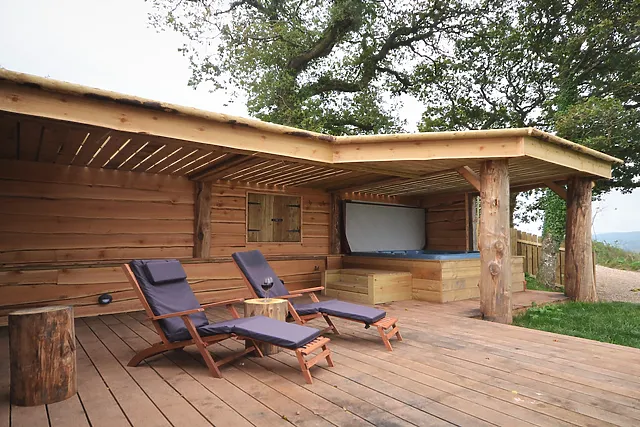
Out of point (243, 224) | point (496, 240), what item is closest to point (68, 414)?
point (496, 240)

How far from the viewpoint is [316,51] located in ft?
40.4

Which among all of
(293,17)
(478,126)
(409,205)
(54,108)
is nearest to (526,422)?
(54,108)

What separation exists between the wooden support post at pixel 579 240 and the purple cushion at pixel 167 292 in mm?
6035

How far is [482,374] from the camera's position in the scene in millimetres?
3115

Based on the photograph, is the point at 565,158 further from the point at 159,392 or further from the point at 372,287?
the point at 159,392

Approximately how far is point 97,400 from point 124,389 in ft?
0.68

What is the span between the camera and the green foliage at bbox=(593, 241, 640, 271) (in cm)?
1470

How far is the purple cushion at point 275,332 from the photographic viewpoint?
9.51 feet

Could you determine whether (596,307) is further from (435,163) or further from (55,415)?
(55,415)

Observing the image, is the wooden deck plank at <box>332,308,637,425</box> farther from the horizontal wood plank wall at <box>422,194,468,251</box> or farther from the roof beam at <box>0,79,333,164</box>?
the horizontal wood plank wall at <box>422,194,468,251</box>

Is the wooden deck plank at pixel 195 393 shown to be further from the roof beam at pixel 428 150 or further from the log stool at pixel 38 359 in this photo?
the roof beam at pixel 428 150

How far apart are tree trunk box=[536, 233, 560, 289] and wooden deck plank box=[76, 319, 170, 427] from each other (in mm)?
8968

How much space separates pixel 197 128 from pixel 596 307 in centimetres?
634

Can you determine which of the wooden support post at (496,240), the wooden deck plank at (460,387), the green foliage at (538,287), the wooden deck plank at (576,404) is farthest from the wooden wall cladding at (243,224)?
the wooden deck plank at (576,404)
